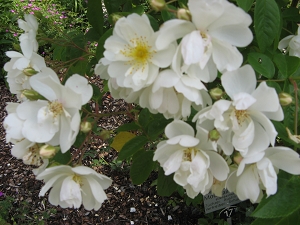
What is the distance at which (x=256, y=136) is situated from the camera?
2.48 ft

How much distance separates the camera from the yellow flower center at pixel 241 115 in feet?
2.44

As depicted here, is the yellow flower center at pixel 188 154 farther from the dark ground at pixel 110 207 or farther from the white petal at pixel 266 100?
the dark ground at pixel 110 207

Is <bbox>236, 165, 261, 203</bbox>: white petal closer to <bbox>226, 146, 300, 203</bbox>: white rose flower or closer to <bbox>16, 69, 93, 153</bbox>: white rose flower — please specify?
<bbox>226, 146, 300, 203</bbox>: white rose flower

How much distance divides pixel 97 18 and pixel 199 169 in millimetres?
619

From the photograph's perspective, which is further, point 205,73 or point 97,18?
point 97,18

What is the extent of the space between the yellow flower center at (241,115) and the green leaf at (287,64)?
0.23 m

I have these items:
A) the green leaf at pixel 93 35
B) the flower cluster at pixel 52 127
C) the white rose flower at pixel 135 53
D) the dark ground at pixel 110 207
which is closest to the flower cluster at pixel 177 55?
the white rose flower at pixel 135 53

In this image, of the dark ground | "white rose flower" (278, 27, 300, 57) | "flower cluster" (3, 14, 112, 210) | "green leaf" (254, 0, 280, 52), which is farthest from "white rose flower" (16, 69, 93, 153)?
the dark ground

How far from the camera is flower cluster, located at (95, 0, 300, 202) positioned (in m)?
0.70

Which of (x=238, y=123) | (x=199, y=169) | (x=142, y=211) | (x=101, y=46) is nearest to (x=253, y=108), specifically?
(x=238, y=123)

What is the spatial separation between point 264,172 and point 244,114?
0.12 metres

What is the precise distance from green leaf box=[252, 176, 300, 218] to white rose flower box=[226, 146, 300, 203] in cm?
3

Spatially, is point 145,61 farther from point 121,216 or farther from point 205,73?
point 121,216

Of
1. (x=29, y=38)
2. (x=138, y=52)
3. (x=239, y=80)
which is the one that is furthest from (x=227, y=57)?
(x=29, y=38)
